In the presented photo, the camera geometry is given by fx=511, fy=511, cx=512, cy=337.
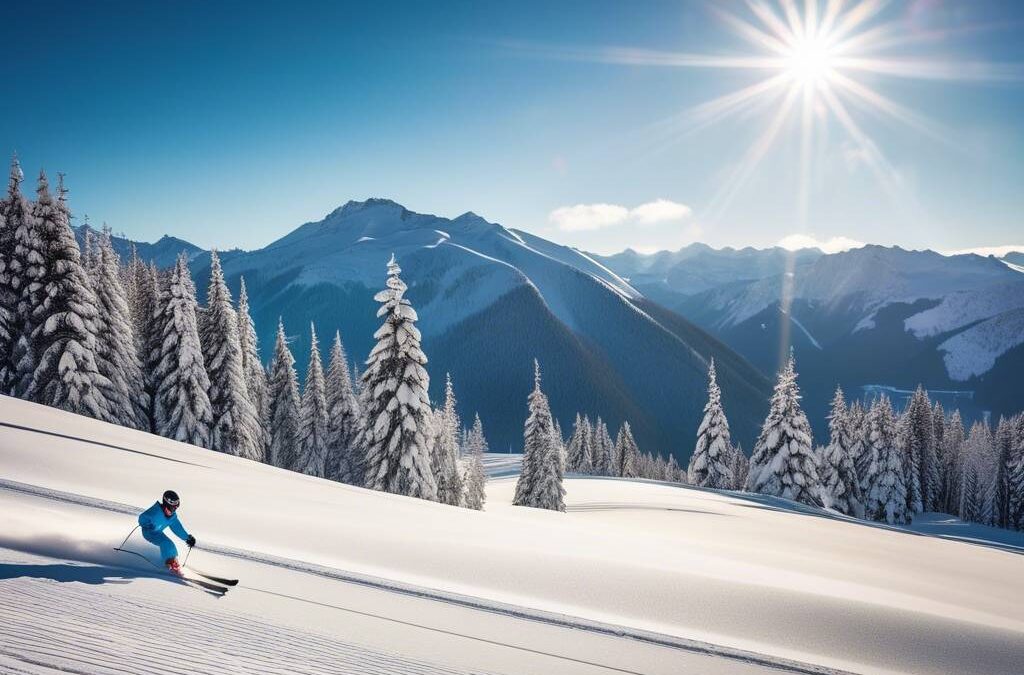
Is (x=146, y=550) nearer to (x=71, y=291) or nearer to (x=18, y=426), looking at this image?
(x=18, y=426)

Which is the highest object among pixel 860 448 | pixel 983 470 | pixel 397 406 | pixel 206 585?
pixel 860 448

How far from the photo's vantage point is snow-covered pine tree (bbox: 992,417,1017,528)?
58.4 m

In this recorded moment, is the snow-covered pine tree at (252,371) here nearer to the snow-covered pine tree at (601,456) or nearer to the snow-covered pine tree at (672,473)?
the snow-covered pine tree at (601,456)

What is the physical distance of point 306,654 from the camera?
4336 millimetres

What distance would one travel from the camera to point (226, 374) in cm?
3216

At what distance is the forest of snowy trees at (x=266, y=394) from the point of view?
24.3 metres

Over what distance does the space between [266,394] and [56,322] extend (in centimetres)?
1784

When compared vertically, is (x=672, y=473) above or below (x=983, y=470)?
below

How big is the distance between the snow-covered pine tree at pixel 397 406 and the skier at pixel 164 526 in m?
17.9

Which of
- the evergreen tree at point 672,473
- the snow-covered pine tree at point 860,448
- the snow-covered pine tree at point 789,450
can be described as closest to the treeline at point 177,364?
the snow-covered pine tree at point 789,450

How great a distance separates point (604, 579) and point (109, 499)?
7534mm

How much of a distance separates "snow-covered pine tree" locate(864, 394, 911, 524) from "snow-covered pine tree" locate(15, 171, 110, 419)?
191 feet

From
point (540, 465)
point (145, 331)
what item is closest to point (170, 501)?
point (540, 465)

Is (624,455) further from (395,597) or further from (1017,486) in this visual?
(395,597)
